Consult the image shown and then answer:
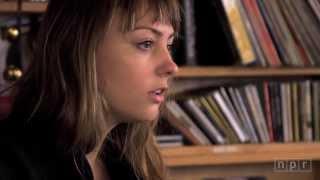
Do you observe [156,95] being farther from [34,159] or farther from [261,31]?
[261,31]

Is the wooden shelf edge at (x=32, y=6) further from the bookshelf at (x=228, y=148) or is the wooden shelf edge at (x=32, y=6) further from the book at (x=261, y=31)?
the book at (x=261, y=31)

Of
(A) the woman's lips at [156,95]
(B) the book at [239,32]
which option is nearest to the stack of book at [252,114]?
(B) the book at [239,32]

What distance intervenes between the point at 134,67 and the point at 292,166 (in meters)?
0.95

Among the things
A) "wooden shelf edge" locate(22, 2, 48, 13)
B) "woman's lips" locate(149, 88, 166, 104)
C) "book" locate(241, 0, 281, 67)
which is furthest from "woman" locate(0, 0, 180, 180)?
"book" locate(241, 0, 281, 67)

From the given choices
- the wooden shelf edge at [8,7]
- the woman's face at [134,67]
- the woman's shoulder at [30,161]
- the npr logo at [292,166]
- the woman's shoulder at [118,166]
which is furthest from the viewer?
the npr logo at [292,166]

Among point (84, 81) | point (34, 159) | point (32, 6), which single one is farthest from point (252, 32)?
point (34, 159)

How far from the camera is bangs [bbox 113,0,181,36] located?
939mm

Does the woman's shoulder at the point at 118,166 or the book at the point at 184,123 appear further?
the book at the point at 184,123

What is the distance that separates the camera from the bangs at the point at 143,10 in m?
0.94

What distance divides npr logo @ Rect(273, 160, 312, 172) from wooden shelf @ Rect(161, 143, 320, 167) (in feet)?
0.18

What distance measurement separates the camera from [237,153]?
1.60 meters

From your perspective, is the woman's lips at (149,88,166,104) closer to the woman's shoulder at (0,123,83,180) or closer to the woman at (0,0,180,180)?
the woman at (0,0,180,180)

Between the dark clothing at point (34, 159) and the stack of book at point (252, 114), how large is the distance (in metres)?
0.69

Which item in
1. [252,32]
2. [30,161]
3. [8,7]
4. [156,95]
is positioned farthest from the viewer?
[252,32]
